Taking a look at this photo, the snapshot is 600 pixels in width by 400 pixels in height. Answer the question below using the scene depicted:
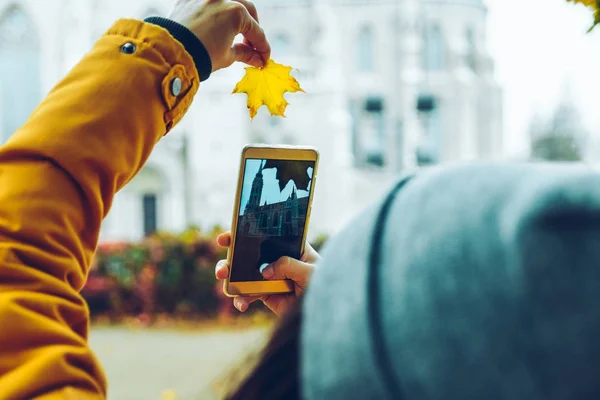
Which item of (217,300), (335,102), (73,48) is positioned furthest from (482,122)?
(217,300)

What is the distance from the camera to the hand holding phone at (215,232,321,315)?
1.00 metres

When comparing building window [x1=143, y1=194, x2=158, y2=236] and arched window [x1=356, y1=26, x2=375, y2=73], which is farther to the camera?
arched window [x1=356, y1=26, x2=375, y2=73]

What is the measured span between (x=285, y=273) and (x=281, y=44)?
23615 millimetres

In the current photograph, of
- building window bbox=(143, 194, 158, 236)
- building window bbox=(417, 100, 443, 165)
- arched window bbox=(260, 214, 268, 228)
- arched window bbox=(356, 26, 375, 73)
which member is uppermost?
arched window bbox=(356, 26, 375, 73)

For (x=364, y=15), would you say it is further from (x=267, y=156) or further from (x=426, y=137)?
(x=267, y=156)

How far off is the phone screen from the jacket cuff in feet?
0.87

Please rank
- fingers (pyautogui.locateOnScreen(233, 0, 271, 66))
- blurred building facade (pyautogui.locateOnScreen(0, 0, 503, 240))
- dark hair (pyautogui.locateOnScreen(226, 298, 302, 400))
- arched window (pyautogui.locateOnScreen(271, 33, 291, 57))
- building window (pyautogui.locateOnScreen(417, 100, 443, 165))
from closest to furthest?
dark hair (pyautogui.locateOnScreen(226, 298, 302, 400)) < fingers (pyautogui.locateOnScreen(233, 0, 271, 66)) < blurred building facade (pyautogui.locateOnScreen(0, 0, 503, 240)) < arched window (pyautogui.locateOnScreen(271, 33, 291, 57)) < building window (pyautogui.locateOnScreen(417, 100, 443, 165))

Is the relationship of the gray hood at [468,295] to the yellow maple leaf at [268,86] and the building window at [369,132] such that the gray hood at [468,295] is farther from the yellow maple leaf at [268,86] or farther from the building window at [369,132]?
the building window at [369,132]

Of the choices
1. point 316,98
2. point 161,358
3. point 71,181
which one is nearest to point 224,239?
point 71,181

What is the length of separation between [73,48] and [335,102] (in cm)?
706

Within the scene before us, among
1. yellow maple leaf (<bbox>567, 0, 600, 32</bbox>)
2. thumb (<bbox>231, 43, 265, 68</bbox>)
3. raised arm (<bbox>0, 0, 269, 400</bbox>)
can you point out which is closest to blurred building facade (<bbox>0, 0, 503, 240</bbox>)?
thumb (<bbox>231, 43, 265, 68</bbox>)

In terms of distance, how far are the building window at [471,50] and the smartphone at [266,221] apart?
26.7 metres

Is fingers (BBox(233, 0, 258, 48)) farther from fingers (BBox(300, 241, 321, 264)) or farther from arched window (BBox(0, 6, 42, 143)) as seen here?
arched window (BBox(0, 6, 42, 143))

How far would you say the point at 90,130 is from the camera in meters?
0.63
